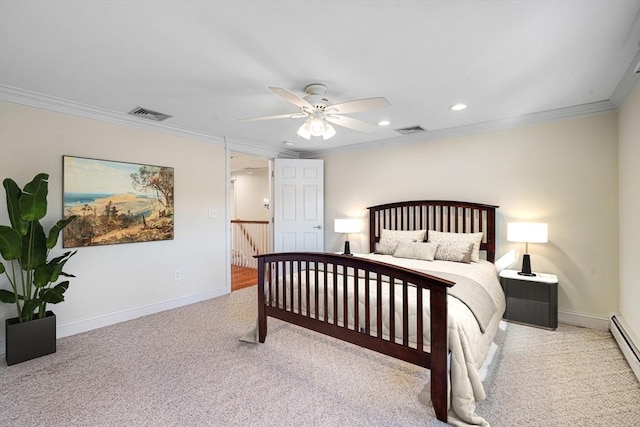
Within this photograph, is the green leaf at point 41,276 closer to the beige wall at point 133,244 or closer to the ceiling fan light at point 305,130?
the beige wall at point 133,244

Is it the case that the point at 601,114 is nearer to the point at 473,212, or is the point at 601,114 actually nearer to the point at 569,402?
the point at 473,212

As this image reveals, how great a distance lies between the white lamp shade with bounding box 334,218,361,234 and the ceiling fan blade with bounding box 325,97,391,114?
8.11ft

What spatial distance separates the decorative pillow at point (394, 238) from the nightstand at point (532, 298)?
1.07 m

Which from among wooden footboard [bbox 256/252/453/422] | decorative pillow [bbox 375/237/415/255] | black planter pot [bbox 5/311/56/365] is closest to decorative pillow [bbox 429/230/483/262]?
decorative pillow [bbox 375/237/415/255]

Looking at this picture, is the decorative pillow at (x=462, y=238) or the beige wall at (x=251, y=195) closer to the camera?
the decorative pillow at (x=462, y=238)

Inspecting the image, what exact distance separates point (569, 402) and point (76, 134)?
4.82 metres

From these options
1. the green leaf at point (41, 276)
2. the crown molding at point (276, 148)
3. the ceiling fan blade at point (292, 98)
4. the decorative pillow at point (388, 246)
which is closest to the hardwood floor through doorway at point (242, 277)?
the crown molding at point (276, 148)

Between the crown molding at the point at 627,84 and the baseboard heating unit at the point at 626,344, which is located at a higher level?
the crown molding at the point at 627,84

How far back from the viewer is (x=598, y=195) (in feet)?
10.9

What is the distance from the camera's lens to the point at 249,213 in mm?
8023

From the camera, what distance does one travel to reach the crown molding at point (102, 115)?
2.86 metres

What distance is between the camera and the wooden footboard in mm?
1918

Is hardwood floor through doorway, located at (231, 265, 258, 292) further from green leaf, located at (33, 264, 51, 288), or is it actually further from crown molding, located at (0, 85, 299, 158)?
green leaf, located at (33, 264, 51, 288)

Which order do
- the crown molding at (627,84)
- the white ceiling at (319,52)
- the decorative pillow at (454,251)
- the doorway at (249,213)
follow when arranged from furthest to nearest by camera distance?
the doorway at (249,213) < the decorative pillow at (454,251) < the crown molding at (627,84) < the white ceiling at (319,52)
